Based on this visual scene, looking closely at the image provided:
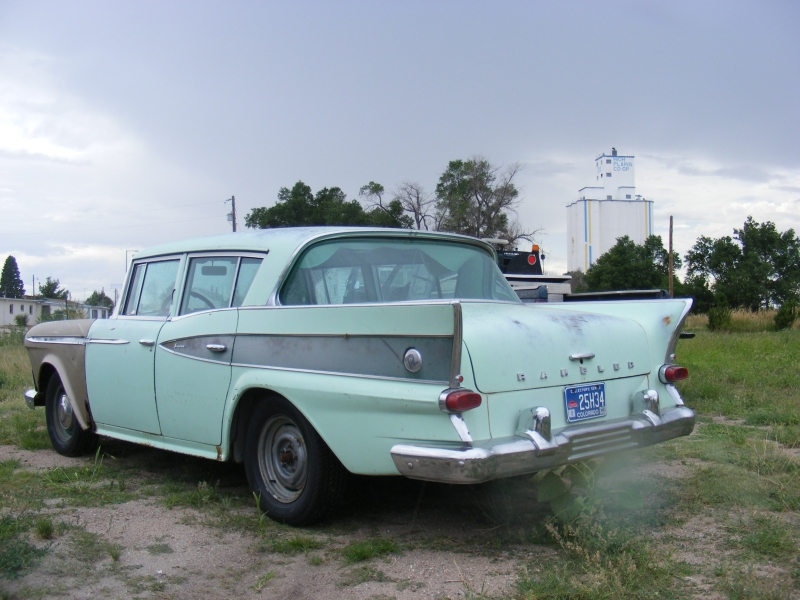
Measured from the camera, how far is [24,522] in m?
3.95

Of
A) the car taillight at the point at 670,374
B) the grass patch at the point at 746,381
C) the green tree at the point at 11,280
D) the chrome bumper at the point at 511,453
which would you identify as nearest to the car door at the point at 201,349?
the chrome bumper at the point at 511,453

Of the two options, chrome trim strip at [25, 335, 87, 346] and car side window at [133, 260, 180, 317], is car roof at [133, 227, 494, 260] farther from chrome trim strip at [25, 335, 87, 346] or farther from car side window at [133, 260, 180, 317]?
chrome trim strip at [25, 335, 87, 346]

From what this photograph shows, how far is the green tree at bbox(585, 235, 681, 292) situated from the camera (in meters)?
53.5

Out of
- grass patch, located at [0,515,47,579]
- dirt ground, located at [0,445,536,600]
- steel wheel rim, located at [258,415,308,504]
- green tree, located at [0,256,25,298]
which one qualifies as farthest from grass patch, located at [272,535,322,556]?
green tree, located at [0,256,25,298]

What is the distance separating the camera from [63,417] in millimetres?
6180

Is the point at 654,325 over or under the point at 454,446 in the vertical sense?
over

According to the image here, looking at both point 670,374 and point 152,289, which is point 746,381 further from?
point 152,289

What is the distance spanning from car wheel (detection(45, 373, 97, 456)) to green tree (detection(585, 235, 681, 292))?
49.2m

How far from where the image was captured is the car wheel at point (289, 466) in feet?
12.8

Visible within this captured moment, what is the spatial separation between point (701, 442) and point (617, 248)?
52.0 m

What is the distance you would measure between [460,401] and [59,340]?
156 inches

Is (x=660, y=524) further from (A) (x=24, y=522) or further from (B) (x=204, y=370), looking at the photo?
(A) (x=24, y=522)

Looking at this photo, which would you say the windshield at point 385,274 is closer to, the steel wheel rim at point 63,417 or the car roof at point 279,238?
the car roof at point 279,238

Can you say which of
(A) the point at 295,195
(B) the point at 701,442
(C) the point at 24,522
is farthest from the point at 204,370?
(A) the point at 295,195
